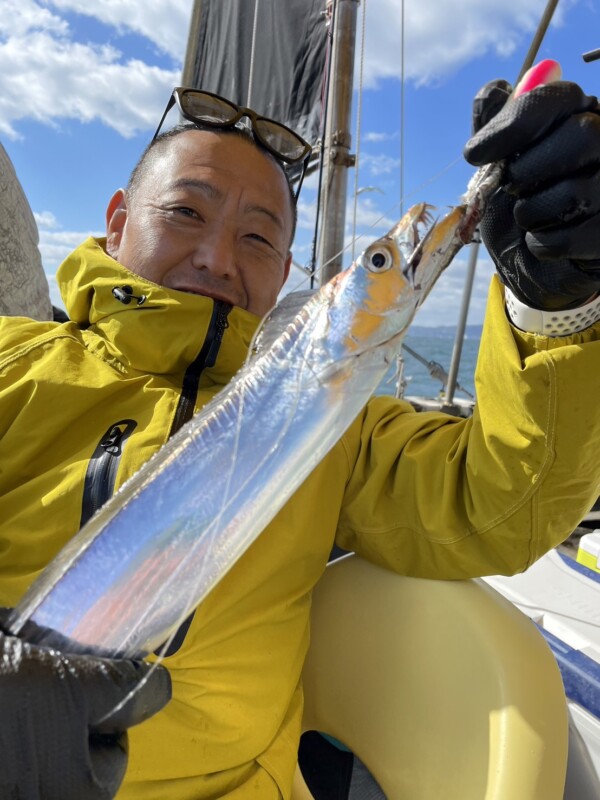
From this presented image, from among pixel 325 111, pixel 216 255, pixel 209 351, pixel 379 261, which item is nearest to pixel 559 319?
pixel 379 261

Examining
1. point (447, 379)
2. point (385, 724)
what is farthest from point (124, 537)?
point (447, 379)

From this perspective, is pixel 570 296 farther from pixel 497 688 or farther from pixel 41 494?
pixel 41 494

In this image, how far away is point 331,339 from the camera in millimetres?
1286

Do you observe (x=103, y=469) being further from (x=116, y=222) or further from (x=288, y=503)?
(x=116, y=222)

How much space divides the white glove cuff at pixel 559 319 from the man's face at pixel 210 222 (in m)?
1.04

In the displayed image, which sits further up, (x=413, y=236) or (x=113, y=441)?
(x=413, y=236)

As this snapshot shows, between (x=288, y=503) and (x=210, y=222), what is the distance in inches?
43.7

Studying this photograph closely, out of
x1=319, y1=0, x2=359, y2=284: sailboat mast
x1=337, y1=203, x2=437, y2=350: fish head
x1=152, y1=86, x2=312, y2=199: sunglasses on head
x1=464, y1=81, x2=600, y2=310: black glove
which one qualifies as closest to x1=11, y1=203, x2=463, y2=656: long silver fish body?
x1=337, y1=203, x2=437, y2=350: fish head

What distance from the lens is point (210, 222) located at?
1998mm

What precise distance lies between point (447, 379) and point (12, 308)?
4.56 meters

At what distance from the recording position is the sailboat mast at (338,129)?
13.8 feet

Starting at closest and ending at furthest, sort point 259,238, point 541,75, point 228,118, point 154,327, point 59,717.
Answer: point 59,717 < point 541,75 < point 154,327 < point 259,238 < point 228,118

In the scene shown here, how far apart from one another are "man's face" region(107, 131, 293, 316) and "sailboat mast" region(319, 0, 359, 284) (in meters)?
2.11

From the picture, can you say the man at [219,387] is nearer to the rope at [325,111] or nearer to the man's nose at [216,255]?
the man's nose at [216,255]
